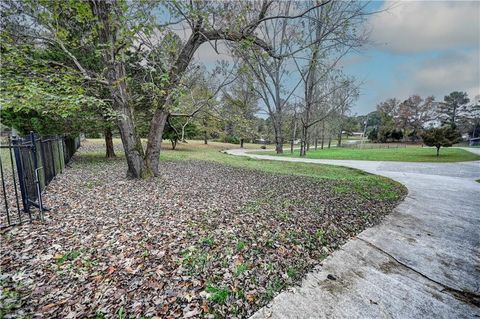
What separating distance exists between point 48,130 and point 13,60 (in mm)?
4658

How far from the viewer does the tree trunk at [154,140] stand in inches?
255

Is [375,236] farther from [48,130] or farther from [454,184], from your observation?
[48,130]

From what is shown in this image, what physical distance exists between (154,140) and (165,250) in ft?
14.1

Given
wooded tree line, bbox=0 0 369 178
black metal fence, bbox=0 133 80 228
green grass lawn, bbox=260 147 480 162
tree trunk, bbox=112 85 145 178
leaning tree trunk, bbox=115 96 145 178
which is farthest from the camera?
green grass lawn, bbox=260 147 480 162

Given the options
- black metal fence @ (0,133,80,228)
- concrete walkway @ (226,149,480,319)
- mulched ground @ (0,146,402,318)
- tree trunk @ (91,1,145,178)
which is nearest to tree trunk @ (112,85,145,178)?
tree trunk @ (91,1,145,178)

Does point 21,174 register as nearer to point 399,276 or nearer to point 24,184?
point 24,184

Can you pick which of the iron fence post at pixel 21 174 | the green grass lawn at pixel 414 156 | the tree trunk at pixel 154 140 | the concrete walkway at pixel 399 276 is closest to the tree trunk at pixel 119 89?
the tree trunk at pixel 154 140

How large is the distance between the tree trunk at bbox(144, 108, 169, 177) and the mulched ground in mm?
1361

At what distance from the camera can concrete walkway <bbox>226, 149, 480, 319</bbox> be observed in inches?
86.0

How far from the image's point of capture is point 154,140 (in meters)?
6.57

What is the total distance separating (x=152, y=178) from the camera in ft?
22.1

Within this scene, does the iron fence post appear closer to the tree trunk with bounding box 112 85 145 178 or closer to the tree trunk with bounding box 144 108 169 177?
the tree trunk with bounding box 112 85 145 178

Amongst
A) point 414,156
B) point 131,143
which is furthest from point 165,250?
point 414,156

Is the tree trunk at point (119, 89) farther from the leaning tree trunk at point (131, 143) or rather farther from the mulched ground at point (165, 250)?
the mulched ground at point (165, 250)
